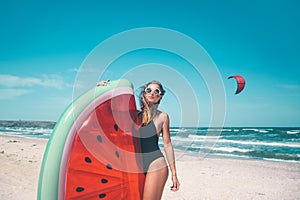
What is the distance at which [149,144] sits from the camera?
276 centimetres

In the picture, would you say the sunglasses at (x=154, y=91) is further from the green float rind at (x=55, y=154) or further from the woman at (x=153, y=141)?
the green float rind at (x=55, y=154)

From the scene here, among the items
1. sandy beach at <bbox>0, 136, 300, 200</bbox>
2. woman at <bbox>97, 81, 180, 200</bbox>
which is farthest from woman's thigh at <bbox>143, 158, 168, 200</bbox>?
sandy beach at <bbox>0, 136, 300, 200</bbox>

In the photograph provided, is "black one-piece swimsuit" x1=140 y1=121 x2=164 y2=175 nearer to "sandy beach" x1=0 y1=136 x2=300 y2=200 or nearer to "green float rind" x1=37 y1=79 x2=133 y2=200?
"green float rind" x1=37 y1=79 x2=133 y2=200

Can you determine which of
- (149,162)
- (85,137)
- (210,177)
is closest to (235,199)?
(210,177)

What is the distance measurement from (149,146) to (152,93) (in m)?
0.52

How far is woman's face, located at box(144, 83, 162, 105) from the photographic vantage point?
2.80 meters

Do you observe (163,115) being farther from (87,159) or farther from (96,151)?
(87,159)

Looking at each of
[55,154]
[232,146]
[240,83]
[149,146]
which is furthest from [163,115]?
[232,146]

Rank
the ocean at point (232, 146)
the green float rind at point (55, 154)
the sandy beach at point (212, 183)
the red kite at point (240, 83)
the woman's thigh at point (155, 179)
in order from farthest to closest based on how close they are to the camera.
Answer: the sandy beach at point (212, 183), the red kite at point (240, 83), the ocean at point (232, 146), the woman's thigh at point (155, 179), the green float rind at point (55, 154)

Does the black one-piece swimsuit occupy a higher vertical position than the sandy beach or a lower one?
higher

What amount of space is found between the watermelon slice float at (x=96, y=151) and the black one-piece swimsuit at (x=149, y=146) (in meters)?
0.07

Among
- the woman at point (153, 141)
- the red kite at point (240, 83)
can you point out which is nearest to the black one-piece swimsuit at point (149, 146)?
the woman at point (153, 141)

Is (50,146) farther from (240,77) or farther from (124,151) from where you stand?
(240,77)

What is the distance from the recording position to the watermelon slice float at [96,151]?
2469 millimetres
